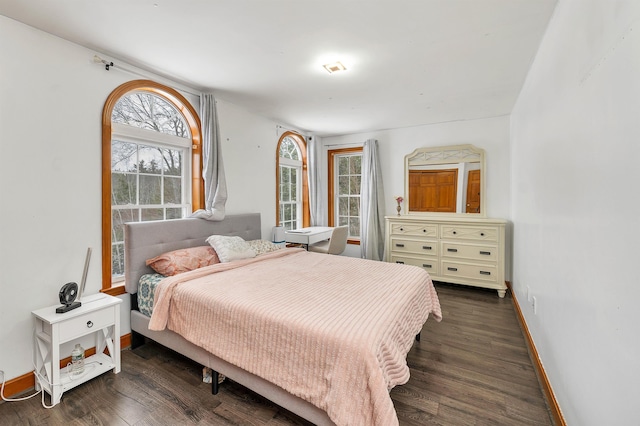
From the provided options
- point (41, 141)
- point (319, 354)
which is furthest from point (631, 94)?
point (41, 141)

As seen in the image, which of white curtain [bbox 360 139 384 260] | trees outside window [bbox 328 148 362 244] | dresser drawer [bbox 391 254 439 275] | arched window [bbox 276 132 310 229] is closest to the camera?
dresser drawer [bbox 391 254 439 275]

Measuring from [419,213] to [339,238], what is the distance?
151 cm

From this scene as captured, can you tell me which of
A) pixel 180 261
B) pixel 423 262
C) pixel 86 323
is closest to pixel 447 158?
pixel 423 262

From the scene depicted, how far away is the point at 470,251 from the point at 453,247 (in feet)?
0.73

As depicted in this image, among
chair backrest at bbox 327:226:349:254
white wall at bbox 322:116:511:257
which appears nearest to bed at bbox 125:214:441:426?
chair backrest at bbox 327:226:349:254

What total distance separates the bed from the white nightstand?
271mm

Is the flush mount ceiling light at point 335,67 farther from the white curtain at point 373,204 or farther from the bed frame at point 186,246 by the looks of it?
the white curtain at point 373,204

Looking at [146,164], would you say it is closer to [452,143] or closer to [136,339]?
[136,339]

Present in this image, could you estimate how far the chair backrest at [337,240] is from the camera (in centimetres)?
406

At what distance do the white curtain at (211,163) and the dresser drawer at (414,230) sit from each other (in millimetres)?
2703

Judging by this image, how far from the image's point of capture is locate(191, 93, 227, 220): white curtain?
314 centimetres

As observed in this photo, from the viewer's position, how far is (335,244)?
413 centimetres

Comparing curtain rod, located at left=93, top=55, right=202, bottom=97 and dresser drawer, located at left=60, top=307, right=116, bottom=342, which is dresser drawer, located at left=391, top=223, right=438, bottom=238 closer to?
curtain rod, located at left=93, top=55, right=202, bottom=97

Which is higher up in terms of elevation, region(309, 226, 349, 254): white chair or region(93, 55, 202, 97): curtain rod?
region(93, 55, 202, 97): curtain rod
